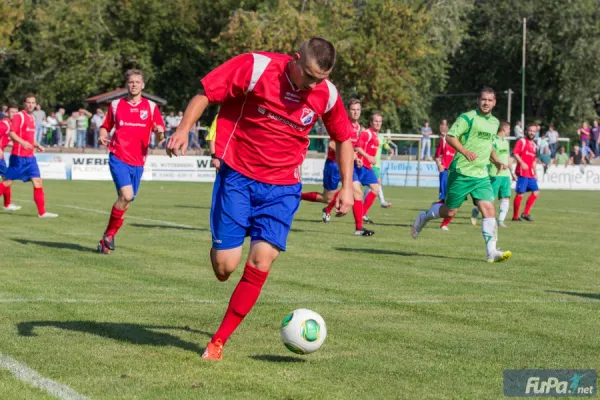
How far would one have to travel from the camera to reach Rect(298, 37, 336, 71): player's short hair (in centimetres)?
643

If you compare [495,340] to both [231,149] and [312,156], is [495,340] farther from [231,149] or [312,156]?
[312,156]

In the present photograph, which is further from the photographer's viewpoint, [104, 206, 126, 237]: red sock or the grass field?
[104, 206, 126, 237]: red sock

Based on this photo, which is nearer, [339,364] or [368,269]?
[339,364]

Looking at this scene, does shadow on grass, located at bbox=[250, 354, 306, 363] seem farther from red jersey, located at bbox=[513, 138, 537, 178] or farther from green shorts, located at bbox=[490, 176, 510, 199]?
red jersey, located at bbox=[513, 138, 537, 178]

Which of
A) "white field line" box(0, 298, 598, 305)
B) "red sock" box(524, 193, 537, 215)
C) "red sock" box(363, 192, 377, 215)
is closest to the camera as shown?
"white field line" box(0, 298, 598, 305)

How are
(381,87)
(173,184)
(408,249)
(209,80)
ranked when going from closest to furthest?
(209,80)
(408,249)
(173,184)
(381,87)

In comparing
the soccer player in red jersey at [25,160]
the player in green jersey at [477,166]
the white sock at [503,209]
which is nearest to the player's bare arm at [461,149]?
the player in green jersey at [477,166]

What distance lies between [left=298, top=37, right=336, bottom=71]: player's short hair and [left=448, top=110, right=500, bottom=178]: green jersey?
24.5ft

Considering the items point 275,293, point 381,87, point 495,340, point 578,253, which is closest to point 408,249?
point 578,253

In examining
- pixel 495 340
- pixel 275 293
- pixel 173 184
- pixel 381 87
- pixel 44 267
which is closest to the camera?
pixel 495 340

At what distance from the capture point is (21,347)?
6.98 m

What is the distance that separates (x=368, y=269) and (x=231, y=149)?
5.55m

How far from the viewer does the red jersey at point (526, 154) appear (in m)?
23.7

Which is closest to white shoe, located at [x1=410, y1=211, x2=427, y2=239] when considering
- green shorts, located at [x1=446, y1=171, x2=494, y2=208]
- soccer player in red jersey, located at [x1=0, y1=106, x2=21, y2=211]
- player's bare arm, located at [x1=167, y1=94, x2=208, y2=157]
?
green shorts, located at [x1=446, y1=171, x2=494, y2=208]
